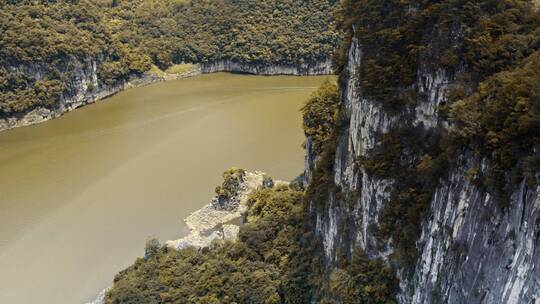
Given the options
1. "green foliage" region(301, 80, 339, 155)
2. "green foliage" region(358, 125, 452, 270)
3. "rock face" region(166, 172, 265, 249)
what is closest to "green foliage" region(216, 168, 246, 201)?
"rock face" region(166, 172, 265, 249)

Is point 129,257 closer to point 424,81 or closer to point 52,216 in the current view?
point 52,216

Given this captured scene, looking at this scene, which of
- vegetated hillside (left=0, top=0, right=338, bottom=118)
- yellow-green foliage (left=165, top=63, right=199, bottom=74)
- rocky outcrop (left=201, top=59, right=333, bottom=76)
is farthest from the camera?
yellow-green foliage (left=165, top=63, right=199, bottom=74)

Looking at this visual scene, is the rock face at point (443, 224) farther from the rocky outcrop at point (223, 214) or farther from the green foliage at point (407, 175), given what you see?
the rocky outcrop at point (223, 214)

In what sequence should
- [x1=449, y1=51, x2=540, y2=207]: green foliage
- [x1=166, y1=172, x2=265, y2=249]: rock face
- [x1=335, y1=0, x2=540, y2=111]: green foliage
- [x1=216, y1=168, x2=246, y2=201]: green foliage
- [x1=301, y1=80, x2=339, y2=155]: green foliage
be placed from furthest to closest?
1. [x1=216, y1=168, x2=246, y2=201]: green foliage
2. [x1=166, y1=172, x2=265, y2=249]: rock face
3. [x1=301, y1=80, x2=339, y2=155]: green foliage
4. [x1=335, y1=0, x2=540, y2=111]: green foliage
5. [x1=449, y1=51, x2=540, y2=207]: green foliage

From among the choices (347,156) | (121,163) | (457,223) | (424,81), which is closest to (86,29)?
(121,163)

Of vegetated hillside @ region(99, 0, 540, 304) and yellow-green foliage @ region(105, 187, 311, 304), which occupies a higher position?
Answer: vegetated hillside @ region(99, 0, 540, 304)

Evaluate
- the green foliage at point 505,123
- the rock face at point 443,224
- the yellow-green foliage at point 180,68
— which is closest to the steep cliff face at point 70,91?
the yellow-green foliage at point 180,68

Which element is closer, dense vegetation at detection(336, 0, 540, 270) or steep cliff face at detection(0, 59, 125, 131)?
dense vegetation at detection(336, 0, 540, 270)

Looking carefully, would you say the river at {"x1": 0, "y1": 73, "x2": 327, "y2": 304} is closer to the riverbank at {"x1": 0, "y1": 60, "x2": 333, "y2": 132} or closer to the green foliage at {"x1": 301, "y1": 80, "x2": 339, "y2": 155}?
the riverbank at {"x1": 0, "y1": 60, "x2": 333, "y2": 132}
